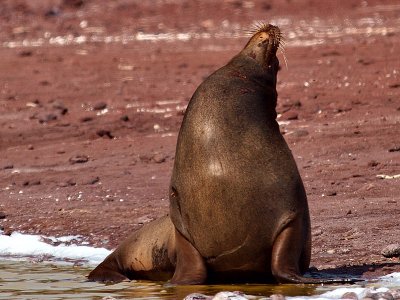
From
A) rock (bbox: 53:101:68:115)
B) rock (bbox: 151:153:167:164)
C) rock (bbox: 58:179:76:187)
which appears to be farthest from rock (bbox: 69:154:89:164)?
rock (bbox: 53:101:68:115)

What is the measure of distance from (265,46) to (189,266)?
4.96 ft

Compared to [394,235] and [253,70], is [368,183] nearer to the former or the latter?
[394,235]

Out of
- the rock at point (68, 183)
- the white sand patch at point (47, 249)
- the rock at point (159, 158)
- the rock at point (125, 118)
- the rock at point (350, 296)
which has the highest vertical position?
the rock at point (350, 296)

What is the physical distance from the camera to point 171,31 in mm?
24031

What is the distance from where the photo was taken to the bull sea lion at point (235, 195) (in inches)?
314

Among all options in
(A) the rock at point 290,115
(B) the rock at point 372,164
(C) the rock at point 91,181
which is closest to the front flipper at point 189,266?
(B) the rock at point 372,164

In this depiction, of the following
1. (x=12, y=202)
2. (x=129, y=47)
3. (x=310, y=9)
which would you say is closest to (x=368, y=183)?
(x=12, y=202)

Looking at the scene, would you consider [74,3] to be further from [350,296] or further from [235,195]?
[350,296]

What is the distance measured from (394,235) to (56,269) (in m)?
2.52

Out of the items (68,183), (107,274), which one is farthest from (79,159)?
(107,274)

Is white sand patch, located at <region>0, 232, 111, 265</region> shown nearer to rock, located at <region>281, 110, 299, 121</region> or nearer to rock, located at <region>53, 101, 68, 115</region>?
rock, located at <region>281, 110, 299, 121</region>

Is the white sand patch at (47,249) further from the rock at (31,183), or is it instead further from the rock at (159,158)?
the rock at (159,158)

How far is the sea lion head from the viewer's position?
8508mm

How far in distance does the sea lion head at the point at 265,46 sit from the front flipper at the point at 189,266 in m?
1.27
